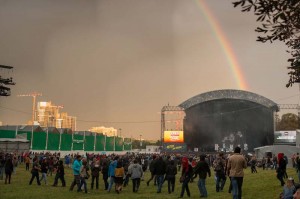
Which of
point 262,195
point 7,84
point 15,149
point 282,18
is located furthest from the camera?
point 7,84

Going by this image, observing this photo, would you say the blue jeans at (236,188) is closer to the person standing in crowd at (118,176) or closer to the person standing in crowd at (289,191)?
the person standing in crowd at (289,191)

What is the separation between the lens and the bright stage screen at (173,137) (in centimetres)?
7900

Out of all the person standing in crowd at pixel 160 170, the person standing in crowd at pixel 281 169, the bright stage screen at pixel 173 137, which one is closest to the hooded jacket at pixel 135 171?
the person standing in crowd at pixel 160 170

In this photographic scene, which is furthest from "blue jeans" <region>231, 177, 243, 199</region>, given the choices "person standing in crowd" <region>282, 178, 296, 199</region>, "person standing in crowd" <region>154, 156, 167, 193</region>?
"person standing in crowd" <region>154, 156, 167, 193</region>

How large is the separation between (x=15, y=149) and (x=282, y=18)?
47.5 metres

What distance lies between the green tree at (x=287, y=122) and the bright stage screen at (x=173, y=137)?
50686mm

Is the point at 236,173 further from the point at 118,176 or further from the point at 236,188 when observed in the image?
the point at 118,176

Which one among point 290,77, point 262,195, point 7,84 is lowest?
point 262,195

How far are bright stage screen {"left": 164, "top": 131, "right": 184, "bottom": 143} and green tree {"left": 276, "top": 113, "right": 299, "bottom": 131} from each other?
50686 millimetres

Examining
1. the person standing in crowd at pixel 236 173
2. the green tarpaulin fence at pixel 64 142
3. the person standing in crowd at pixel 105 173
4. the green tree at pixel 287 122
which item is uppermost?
the green tree at pixel 287 122

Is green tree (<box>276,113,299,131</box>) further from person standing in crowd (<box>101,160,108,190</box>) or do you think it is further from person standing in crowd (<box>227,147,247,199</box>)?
person standing in crowd (<box>227,147,247,199</box>)

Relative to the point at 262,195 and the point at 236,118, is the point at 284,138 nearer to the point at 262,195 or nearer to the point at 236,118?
the point at 236,118

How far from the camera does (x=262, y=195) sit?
17109 mm

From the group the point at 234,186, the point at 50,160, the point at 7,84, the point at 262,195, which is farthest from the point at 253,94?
the point at 234,186
